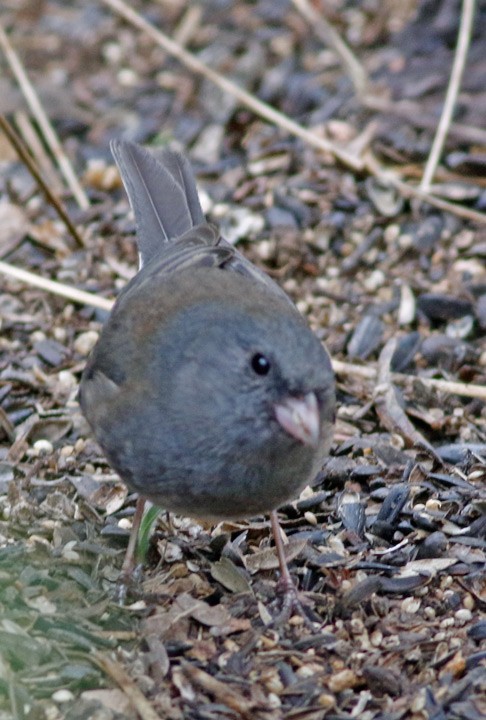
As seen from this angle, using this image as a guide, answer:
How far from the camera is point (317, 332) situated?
5039mm

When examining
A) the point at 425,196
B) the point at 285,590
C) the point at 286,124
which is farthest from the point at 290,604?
the point at 286,124

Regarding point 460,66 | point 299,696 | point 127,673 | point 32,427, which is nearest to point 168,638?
point 127,673

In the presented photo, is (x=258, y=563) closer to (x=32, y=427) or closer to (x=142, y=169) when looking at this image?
(x=32, y=427)

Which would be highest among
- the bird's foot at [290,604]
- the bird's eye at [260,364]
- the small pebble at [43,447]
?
the bird's eye at [260,364]

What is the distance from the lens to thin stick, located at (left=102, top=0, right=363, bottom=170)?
5.85 metres

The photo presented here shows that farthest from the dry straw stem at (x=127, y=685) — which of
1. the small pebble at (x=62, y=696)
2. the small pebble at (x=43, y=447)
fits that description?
the small pebble at (x=43, y=447)

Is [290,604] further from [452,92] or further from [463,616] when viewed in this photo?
[452,92]

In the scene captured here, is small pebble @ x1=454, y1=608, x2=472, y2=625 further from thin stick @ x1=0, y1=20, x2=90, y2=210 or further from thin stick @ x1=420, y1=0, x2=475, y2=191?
thin stick @ x1=0, y1=20, x2=90, y2=210

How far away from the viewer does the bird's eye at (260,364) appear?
314 centimetres

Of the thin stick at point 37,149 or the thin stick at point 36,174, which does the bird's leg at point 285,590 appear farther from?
the thin stick at point 37,149

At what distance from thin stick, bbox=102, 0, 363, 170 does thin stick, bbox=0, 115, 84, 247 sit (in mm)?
1243

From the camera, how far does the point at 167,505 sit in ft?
11.2

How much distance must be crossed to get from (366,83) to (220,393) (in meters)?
3.57

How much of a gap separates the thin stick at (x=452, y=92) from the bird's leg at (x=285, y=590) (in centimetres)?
252
